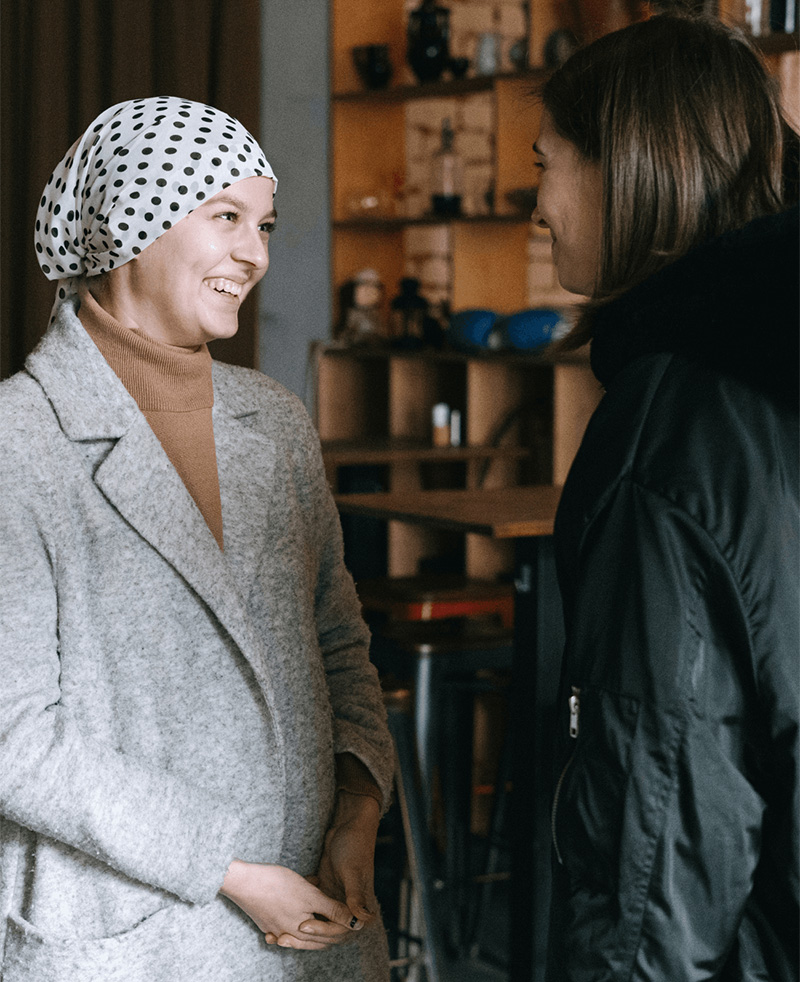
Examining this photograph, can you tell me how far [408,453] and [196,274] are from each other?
2678mm

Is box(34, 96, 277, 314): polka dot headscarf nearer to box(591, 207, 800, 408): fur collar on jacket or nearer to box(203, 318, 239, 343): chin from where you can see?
box(203, 318, 239, 343): chin

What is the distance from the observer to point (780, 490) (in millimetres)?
868

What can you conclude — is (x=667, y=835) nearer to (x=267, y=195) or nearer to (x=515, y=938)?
(x=267, y=195)

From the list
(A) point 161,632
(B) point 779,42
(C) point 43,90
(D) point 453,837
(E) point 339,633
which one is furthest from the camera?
(B) point 779,42

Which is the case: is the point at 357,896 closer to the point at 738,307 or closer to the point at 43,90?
the point at 738,307

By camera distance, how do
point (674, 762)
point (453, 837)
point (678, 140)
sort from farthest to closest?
point (453, 837), point (678, 140), point (674, 762)

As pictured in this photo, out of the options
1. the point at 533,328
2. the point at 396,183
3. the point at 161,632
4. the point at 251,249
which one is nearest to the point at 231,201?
the point at 251,249

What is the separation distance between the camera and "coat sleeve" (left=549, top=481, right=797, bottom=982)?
85 centimetres

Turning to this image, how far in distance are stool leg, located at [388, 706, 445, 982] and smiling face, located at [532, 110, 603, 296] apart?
1.43m

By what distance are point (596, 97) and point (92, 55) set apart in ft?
Answer: 8.97

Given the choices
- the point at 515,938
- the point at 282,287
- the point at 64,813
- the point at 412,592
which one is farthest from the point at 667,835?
the point at 282,287

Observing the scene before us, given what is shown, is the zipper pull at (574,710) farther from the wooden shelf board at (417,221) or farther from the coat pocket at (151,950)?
the wooden shelf board at (417,221)

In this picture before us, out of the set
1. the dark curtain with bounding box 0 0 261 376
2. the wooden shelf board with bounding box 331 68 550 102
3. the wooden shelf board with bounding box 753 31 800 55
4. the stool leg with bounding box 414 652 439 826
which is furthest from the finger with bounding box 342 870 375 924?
the wooden shelf board with bounding box 331 68 550 102

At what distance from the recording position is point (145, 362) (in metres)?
1.30
